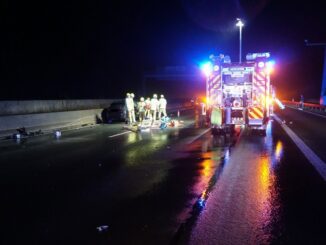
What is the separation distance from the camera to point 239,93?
59.7 feet

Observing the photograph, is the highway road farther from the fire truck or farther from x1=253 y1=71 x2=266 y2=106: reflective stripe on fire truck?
x1=253 y1=71 x2=266 y2=106: reflective stripe on fire truck

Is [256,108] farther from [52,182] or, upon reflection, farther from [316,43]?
[316,43]

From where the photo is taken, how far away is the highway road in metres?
5.36

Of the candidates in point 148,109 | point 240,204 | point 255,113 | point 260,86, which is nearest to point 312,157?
point 240,204

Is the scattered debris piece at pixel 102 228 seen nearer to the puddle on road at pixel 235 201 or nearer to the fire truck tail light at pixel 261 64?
the puddle on road at pixel 235 201

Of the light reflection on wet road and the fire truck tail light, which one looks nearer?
the light reflection on wet road

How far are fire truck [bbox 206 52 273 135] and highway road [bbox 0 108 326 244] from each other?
15.3 ft

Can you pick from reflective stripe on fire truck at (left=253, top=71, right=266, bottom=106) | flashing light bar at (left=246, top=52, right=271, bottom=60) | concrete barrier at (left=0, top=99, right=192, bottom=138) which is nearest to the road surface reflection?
reflective stripe on fire truck at (left=253, top=71, right=266, bottom=106)

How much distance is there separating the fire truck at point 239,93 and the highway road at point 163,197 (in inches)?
183

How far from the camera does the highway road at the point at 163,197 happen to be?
5355 mm

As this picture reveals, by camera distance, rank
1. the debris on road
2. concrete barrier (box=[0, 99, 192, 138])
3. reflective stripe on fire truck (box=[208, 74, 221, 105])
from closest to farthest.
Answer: the debris on road
reflective stripe on fire truck (box=[208, 74, 221, 105])
concrete barrier (box=[0, 99, 192, 138])

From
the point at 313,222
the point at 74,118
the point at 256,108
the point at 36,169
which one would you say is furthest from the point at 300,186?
the point at 74,118

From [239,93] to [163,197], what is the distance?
11684 millimetres

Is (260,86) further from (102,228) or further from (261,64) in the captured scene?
(102,228)
